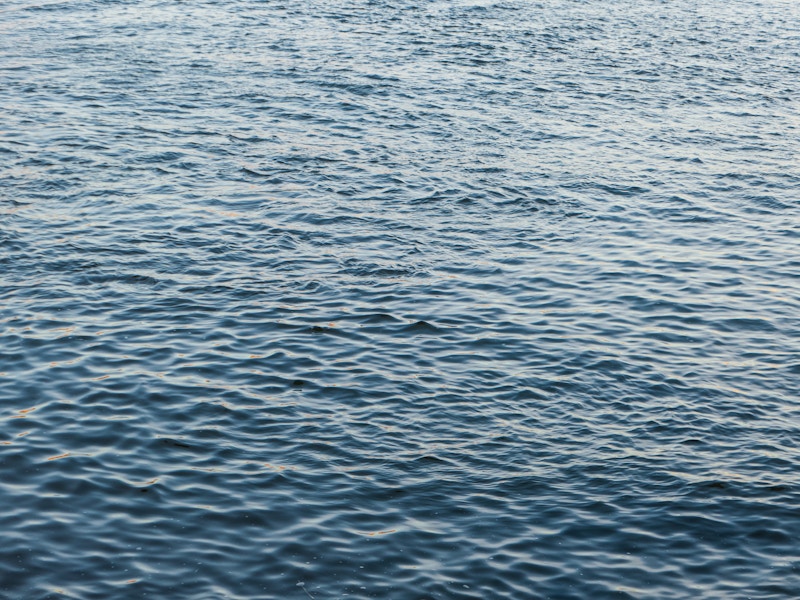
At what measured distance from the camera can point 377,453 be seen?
2220 cm

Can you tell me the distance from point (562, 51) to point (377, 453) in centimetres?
3855

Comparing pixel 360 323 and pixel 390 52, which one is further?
pixel 390 52

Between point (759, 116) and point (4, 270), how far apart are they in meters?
31.7

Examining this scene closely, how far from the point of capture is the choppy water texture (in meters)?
19.4

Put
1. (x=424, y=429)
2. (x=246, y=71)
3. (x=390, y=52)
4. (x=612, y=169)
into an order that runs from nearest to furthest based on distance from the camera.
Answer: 1. (x=424, y=429)
2. (x=612, y=169)
3. (x=246, y=71)
4. (x=390, y=52)

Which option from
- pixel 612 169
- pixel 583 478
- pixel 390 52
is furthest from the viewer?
pixel 390 52

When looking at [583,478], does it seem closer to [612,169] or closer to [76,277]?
[76,277]

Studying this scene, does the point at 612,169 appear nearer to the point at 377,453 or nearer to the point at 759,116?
the point at 759,116

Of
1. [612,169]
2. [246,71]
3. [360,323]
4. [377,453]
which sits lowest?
[377,453]

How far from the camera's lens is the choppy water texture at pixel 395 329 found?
19391 mm

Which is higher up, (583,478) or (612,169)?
(612,169)

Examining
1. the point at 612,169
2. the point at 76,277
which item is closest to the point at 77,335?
the point at 76,277

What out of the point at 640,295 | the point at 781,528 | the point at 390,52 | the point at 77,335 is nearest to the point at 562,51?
the point at 390,52

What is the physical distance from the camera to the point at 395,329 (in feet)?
90.9
